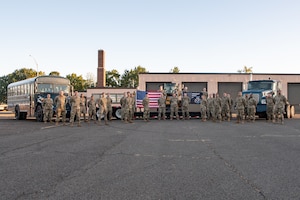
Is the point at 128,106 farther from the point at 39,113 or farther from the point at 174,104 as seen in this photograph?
the point at 39,113

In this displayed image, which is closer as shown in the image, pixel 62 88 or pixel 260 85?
pixel 62 88

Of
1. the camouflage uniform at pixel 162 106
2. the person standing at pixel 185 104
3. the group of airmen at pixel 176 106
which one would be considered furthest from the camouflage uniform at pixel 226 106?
the camouflage uniform at pixel 162 106

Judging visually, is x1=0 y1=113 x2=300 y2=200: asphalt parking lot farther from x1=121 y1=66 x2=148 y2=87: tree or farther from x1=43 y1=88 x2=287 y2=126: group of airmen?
x1=121 y1=66 x2=148 y2=87: tree

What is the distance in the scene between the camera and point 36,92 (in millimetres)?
19641

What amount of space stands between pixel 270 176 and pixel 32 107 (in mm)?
17706

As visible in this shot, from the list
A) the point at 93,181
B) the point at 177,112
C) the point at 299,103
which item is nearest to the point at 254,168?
the point at 93,181

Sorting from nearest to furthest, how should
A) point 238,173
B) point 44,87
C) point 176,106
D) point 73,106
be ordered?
point 238,173 < point 73,106 < point 44,87 < point 176,106

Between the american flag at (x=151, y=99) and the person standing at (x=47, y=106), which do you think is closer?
the person standing at (x=47, y=106)

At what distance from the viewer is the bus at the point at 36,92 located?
19562 millimetres

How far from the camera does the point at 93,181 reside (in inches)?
193

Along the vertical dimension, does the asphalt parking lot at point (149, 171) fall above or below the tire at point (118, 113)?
below

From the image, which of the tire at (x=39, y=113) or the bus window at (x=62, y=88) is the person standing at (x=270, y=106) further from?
the tire at (x=39, y=113)

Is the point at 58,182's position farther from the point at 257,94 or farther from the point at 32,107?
the point at 257,94

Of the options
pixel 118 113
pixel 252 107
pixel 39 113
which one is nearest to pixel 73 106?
pixel 39 113
